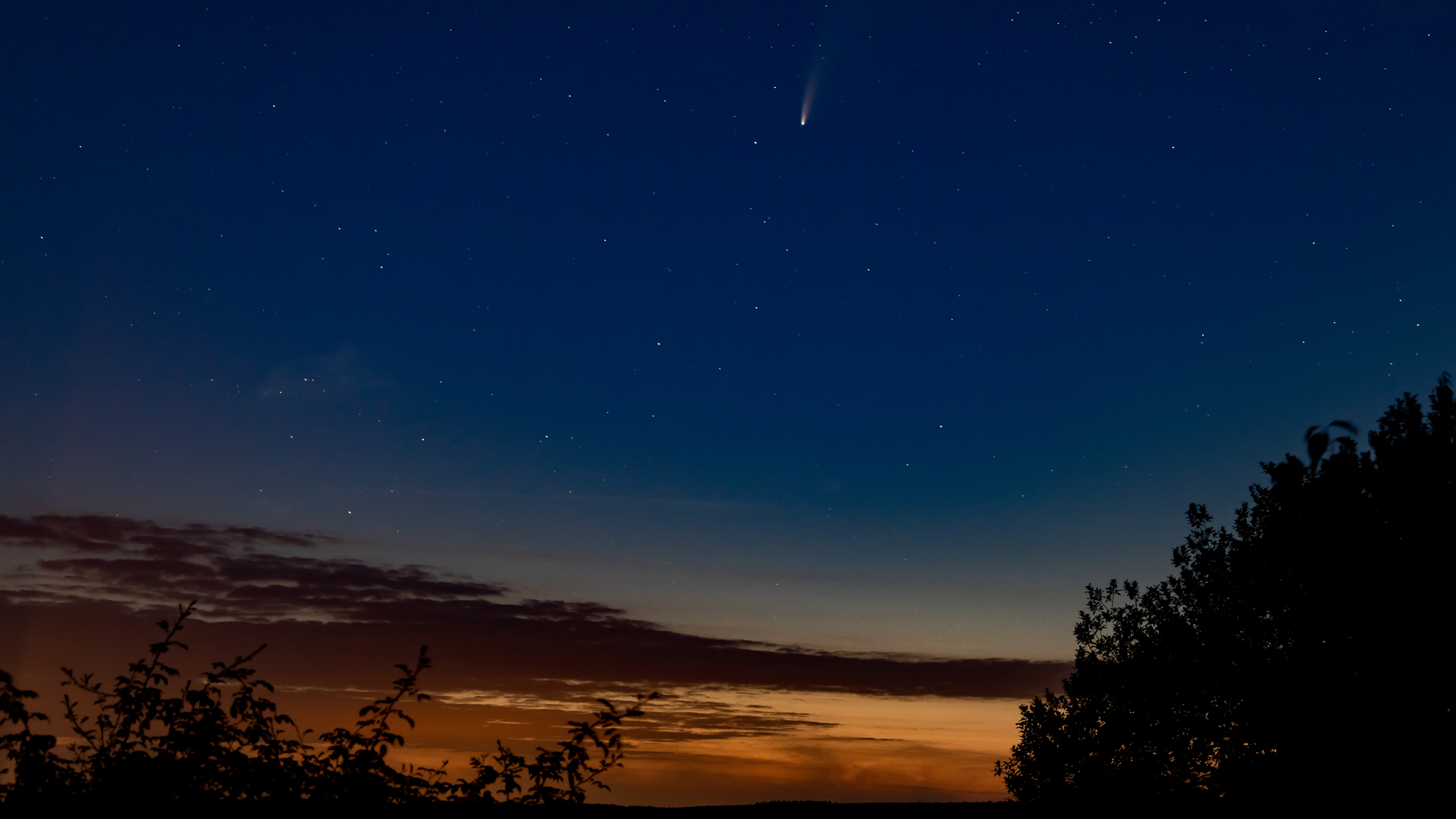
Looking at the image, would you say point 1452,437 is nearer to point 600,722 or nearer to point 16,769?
point 600,722

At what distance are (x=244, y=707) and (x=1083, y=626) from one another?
101 feet

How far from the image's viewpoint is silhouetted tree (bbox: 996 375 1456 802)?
23.2 m

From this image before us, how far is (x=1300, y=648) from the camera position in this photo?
2570 centimetres

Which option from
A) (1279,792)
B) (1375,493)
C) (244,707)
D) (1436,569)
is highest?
(1375,493)

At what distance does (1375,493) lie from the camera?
80.9 ft

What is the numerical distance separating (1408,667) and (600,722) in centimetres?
2488

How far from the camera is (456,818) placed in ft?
19.0

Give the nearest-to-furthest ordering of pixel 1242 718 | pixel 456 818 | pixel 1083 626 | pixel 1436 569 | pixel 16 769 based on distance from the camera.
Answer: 1. pixel 16 769
2. pixel 456 818
3. pixel 1436 569
4. pixel 1242 718
5. pixel 1083 626

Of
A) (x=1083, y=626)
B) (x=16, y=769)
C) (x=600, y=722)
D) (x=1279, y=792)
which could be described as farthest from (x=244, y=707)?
(x=1083, y=626)

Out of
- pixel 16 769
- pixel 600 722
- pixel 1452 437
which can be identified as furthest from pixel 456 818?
pixel 1452 437

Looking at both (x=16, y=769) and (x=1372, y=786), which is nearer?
(x=16, y=769)

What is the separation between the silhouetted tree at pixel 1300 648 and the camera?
23.2 metres

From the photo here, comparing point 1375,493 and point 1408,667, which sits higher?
point 1375,493

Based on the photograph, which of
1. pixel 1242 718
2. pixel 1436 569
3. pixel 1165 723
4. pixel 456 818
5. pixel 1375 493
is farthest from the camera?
pixel 1165 723
